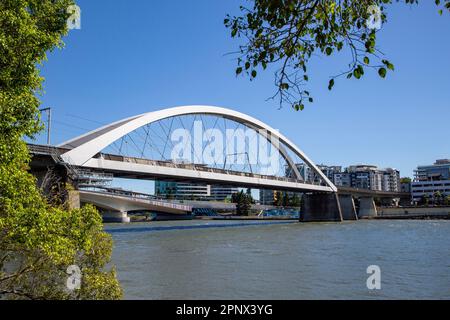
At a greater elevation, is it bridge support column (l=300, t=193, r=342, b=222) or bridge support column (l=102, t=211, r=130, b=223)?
bridge support column (l=300, t=193, r=342, b=222)

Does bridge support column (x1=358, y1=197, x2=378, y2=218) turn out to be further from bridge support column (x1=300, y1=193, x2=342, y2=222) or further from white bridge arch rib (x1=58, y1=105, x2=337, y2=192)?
white bridge arch rib (x1=58, y1=105, x2=337, y2=192)

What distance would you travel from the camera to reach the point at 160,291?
532 inches

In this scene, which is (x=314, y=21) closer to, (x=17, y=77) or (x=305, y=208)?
(x=17, y=77)

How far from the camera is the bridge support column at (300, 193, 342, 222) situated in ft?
262

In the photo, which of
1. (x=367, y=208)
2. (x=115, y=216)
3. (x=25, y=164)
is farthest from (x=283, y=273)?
(x=367, y=208)

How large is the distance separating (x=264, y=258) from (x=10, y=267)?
11.2 m

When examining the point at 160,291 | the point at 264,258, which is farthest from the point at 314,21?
the point at 264,258

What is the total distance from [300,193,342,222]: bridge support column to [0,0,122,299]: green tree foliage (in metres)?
75.5

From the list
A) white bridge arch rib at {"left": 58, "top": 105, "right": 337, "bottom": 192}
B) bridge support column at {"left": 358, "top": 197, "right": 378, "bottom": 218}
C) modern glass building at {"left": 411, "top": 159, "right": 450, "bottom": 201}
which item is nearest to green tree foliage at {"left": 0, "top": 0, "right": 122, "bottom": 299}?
white bridge arch rib at {"left": 58, "top": 105, "right": 337, "bottom": 192}

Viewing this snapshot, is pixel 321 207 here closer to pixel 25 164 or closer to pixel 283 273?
pixel 283 273

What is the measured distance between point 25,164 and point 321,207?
78.6 meters

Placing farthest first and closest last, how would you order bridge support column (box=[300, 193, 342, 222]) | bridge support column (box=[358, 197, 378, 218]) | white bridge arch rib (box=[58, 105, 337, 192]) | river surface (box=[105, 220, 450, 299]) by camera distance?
bridge support column (box=[358, 197, 378, 218])
bridge support column (box=[300, 193, 342, 222])
white bridge arch rib (box=[58, 105, 337, 192])
river surface (box=[105, 220, 450, 299])

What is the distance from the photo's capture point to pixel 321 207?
8175 cm

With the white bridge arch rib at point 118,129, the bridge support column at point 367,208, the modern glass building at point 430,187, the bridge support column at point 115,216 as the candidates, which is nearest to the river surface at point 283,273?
the white bridge arch rib at point 118,129
